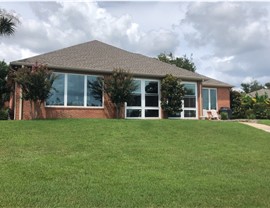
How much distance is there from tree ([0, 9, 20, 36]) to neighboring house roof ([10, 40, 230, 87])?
3008 millimetres

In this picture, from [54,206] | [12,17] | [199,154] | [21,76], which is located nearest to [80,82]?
[21,76]

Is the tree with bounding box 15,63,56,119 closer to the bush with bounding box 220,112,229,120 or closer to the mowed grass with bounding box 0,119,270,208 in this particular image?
the mowed grass with bounding box 0,119,270,208

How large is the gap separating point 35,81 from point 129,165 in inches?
390

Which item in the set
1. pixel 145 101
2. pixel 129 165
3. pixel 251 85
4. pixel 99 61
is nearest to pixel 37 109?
pixel 99 61

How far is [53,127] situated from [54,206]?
8828 mm

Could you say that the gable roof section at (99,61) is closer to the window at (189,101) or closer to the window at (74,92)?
the window at (74,92)

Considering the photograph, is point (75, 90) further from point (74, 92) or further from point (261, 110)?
point (261, 110)

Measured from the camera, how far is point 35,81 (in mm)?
17547

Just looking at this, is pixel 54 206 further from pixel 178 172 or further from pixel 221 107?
pixel 221 107

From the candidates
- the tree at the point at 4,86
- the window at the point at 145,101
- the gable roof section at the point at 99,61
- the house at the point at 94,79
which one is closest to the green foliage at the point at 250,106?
the house at the point at 94,79

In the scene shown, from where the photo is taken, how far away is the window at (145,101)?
22844 mm

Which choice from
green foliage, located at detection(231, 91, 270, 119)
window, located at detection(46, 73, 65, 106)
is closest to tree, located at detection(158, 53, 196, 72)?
green foliage, located at detection(231, 91, 270, 119)

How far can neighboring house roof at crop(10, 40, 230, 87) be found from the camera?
2061 centimetres

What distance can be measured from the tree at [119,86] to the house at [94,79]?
83 centimetres
